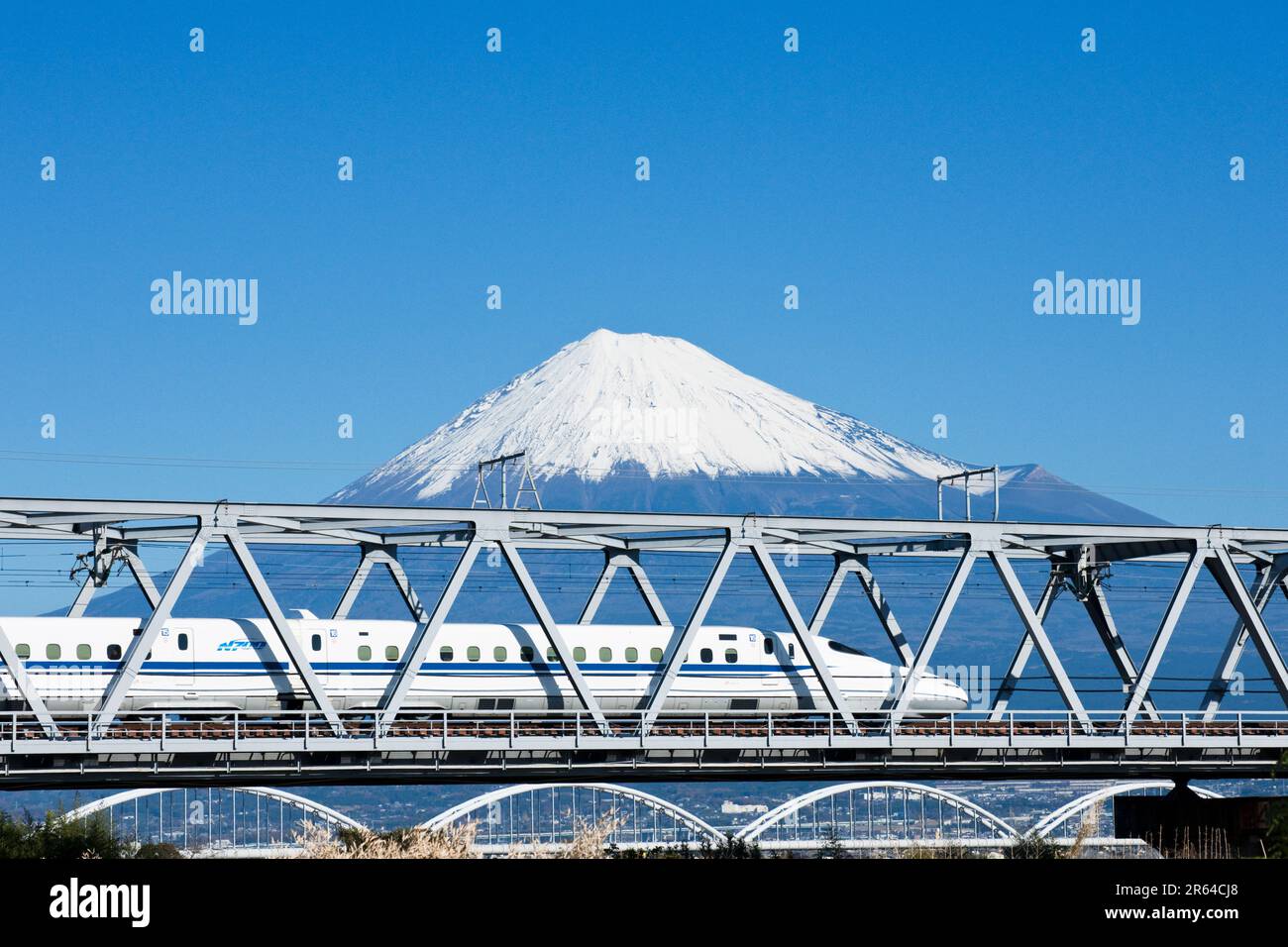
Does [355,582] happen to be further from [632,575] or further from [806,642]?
[806,642]

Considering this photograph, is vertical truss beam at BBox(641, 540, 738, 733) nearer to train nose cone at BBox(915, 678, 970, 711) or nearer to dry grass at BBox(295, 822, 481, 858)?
train nose cone at BBox(915, 678, 970, 711)

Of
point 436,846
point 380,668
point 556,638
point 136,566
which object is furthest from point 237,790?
point 436,846

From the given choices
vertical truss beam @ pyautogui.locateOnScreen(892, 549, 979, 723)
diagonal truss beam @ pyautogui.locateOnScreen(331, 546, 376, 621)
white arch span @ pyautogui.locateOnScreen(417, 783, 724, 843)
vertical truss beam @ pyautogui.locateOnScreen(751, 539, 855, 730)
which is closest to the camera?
vertical truss beam @ pyautogui.locateOnScreen(751, 539, 855, 730)

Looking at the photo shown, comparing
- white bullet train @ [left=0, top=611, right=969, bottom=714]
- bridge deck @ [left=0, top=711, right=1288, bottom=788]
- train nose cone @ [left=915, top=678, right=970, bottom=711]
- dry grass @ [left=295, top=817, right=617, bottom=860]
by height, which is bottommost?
dry grass @ [left=295, top=817, right=617, bottom=860]

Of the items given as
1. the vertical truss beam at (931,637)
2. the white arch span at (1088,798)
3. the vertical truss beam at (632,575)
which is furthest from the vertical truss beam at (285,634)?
the white arch span at (1088,798)

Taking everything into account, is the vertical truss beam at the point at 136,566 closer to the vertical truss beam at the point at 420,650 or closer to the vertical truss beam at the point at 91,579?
the vertical truss beam at the point at 91,579

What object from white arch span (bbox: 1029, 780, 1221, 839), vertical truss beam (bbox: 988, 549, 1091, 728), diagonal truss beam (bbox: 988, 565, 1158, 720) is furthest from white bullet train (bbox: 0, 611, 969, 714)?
white arch span (bbox: 1029, 780, 1221, 839)
